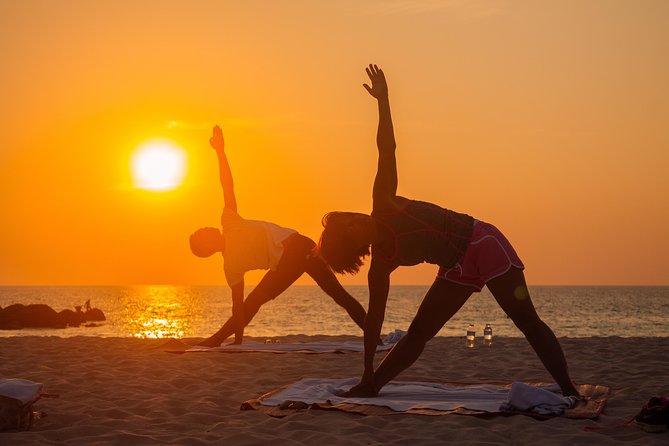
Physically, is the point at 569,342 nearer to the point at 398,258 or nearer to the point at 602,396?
the point at 602,396

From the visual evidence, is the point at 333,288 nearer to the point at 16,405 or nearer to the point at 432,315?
the point at 432,315

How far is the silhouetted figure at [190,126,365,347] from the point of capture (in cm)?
1004

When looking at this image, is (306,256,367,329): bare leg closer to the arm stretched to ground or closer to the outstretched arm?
the outstretched arm

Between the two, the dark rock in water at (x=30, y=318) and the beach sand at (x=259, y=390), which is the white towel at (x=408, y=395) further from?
the dark rock in water at (x=30, y=318)

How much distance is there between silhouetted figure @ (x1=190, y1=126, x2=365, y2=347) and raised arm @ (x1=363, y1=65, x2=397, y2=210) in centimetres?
436

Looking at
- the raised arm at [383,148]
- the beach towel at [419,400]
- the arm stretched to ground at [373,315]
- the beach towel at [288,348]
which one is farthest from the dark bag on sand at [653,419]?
the beach towel at [288,348]

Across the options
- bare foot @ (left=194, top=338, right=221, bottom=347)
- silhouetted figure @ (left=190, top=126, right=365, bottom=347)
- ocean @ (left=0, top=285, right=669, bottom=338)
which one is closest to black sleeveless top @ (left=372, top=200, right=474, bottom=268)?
silhouetted figure @ (left=190, top=126, right=365, bottom=347)

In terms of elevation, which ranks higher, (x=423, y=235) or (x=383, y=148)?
(x=383, y=148)

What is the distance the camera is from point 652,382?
7.61 metres

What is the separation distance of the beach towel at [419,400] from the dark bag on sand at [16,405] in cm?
160

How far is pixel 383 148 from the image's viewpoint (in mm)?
5711

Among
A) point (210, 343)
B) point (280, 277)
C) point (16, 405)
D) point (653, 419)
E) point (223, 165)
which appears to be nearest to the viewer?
point (653, 419)

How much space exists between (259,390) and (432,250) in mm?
2536

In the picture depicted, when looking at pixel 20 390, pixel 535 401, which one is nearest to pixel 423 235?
pixel 535 401
